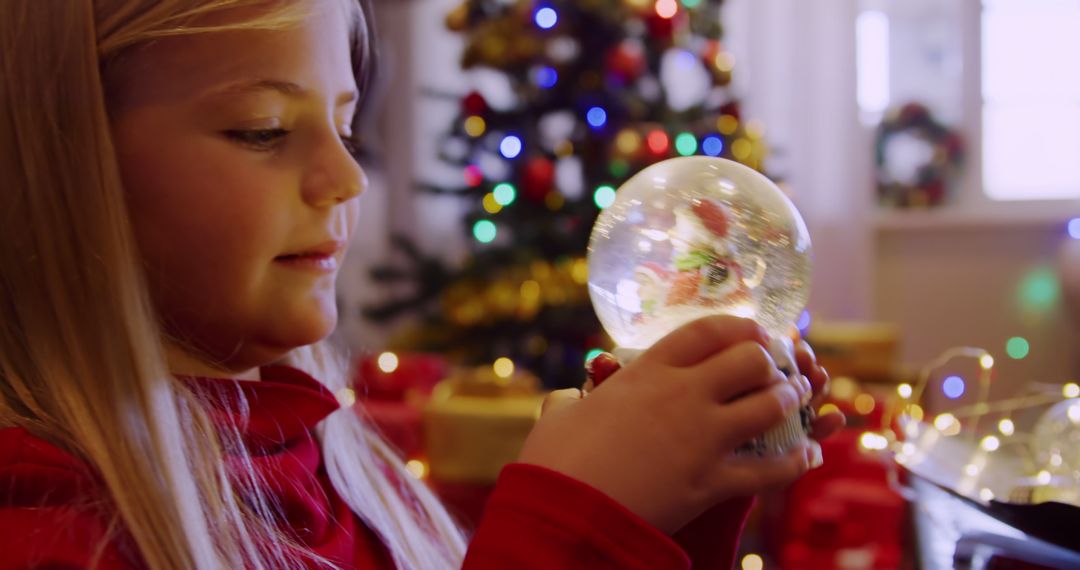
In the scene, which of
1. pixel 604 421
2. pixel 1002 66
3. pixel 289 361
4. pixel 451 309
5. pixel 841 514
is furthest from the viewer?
pixel 1002 66

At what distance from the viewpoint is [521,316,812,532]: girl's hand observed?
444mm

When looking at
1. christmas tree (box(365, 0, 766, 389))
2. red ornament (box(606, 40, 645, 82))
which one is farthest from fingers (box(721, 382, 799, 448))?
red ornament (box(606, 40, 645, 82))

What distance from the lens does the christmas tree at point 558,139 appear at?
2.39 meters

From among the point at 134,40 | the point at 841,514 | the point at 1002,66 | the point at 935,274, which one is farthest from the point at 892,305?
the point at 134,40

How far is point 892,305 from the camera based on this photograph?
323 centimetres

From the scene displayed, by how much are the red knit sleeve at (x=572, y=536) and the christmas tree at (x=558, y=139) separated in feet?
6.24

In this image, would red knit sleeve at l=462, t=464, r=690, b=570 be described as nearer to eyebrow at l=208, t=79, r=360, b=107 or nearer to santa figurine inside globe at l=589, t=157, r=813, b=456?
santa figurine inside globe at l=589, t=157, r=813, b=456

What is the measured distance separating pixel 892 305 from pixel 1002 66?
0.86m

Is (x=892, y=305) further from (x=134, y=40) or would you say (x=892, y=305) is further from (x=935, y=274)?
(x=134, y=40)

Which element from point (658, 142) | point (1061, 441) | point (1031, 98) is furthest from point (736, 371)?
point (1031, 98)

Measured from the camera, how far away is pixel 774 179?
2520 mm

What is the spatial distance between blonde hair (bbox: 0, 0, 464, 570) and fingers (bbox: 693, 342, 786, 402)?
26 cm

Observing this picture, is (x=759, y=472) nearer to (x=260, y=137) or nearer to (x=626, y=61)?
(x=260, y=137)

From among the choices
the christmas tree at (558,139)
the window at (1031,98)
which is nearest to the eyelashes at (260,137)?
the christmas tree at (558,139)
